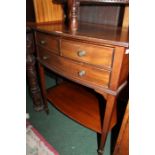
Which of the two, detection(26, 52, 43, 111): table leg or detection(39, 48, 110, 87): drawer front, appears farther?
detection(26, 52, 43, 111): table leg

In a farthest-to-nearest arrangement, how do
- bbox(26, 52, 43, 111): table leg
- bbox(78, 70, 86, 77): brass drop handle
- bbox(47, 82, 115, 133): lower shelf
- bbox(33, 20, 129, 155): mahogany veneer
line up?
bbox(26, 52, 43, 111): table leg, bbox(47, 82, 115, 133): lower shelf, bbox(78, 70, 86, 77): brass drop handle, bbox(33, 20, 129, 155): mahogany veneer

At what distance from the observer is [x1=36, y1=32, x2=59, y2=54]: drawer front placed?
0.89 m

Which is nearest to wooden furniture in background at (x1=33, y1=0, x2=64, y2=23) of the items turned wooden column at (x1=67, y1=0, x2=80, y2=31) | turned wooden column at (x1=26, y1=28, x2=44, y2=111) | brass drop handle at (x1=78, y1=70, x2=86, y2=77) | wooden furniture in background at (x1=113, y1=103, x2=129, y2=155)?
turned wooden column at (x1=26, y1=28, x2=44, y2=111)

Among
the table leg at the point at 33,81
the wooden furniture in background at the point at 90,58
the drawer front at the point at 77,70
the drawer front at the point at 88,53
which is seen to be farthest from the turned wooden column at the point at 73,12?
the table leg at the point at 33,81

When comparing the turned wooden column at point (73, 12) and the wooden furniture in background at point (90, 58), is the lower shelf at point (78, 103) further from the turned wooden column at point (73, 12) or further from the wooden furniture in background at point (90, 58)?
the turned wooden column at point (73, 12)

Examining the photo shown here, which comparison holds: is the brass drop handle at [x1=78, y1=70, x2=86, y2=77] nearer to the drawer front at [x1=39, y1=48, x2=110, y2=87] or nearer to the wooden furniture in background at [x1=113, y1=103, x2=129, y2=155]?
the drawer front at [x1=39, y1=48, x2=110, y2=87]

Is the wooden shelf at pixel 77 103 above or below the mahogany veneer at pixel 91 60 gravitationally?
below

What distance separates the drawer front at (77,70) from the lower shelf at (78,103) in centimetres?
42

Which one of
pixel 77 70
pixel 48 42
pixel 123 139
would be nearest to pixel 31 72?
pixel 48 42

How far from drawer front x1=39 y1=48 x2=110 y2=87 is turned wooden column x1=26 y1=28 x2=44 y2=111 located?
0.18m

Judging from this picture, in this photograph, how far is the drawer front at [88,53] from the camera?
2.21 ft

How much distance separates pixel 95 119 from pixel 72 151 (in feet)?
1.08
